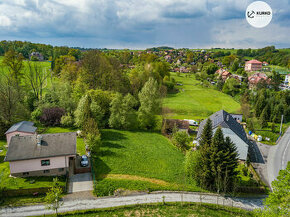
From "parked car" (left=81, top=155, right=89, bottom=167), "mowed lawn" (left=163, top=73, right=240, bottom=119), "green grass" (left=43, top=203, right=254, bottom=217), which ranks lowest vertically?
"green grass" (left=43, top=203, right=254, bottom=217)

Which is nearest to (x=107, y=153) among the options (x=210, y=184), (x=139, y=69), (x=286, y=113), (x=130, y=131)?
(x=130, y=131)

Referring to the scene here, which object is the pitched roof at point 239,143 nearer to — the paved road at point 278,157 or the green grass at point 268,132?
the paved road at point 278,157

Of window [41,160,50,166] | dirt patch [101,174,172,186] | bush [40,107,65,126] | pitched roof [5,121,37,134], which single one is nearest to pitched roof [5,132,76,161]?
window [41,160,50,166]

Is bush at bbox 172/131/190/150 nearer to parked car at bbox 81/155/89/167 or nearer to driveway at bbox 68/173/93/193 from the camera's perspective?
parked car at bbox 81/155/89/167

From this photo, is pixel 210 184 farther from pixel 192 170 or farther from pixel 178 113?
pixel 178 113

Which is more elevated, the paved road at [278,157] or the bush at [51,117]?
the bush at [51,117]

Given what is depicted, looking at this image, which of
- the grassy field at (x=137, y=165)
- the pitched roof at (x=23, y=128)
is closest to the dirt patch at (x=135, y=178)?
the grassy field at (x=137, y=165)
